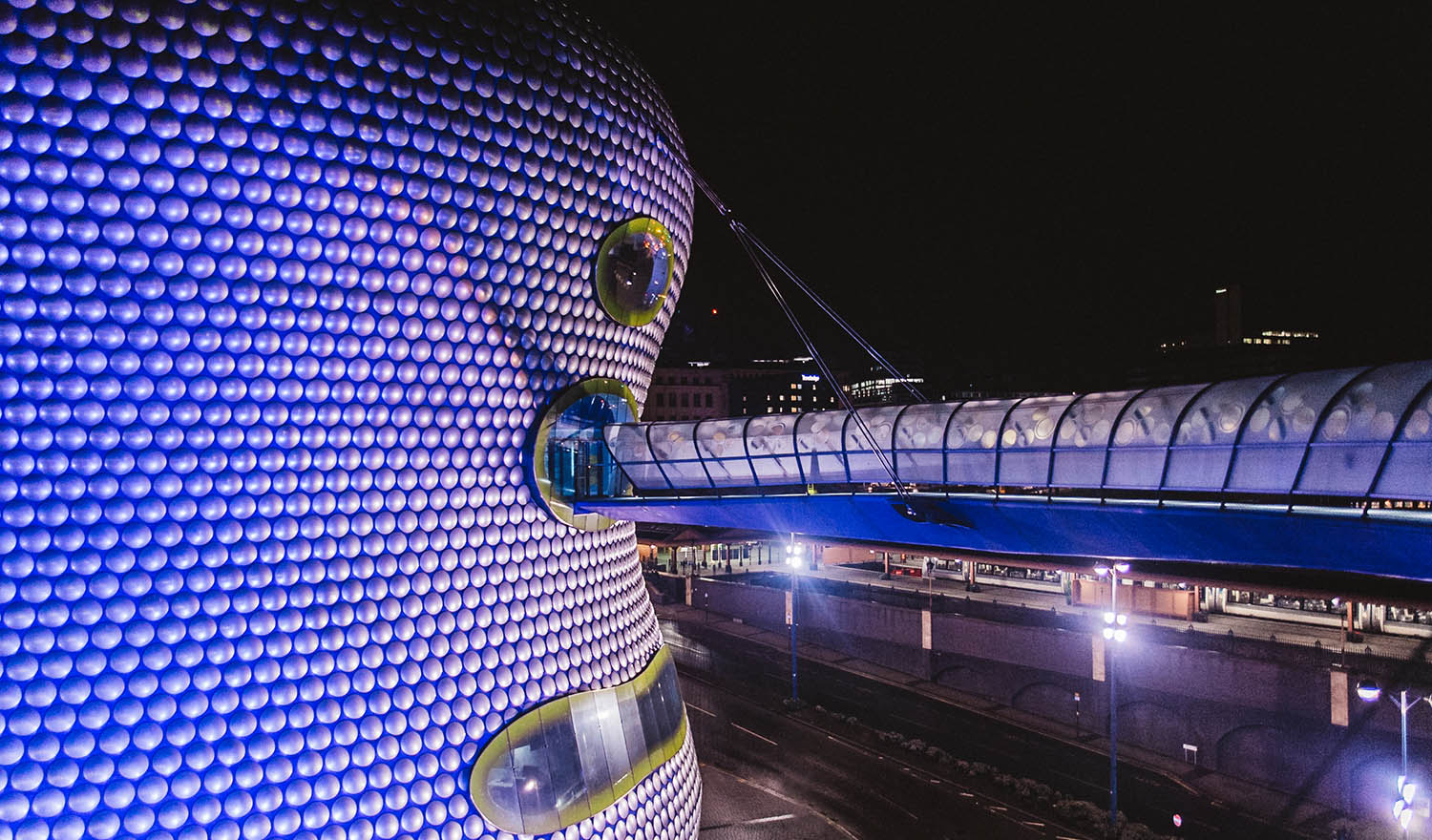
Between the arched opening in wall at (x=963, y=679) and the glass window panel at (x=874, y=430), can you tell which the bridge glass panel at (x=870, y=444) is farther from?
the arched opening in wall at (x=963, y=679)

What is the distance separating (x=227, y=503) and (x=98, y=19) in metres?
5.52

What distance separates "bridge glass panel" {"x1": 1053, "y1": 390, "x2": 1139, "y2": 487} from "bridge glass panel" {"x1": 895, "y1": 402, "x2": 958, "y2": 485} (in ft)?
5.73

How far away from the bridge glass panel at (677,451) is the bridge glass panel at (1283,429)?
7.95m

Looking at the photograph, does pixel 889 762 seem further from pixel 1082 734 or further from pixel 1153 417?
pixel 1153 417

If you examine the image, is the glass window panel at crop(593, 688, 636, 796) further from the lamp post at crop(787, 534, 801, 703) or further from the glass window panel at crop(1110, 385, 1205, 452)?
the lamp post at crop(787, 534, 801, 703)

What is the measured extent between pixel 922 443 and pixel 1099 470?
2606 mm

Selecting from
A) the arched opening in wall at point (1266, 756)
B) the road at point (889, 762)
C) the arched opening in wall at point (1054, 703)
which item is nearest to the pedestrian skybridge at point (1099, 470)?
the road at point (889, 762)

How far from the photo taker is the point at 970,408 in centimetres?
1228

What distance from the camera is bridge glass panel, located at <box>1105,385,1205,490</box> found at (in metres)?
10.4

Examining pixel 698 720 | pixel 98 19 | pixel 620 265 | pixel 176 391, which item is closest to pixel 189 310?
pixel 176 391

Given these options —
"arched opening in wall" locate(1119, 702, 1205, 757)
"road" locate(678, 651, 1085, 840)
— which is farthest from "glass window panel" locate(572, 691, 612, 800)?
"arched opening in wall" locate(1119, 702, 1205, 757)

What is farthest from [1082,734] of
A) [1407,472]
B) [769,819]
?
[1407,472]

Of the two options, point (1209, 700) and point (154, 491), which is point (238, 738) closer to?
point (154, 491)

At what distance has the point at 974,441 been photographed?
12086 mm
